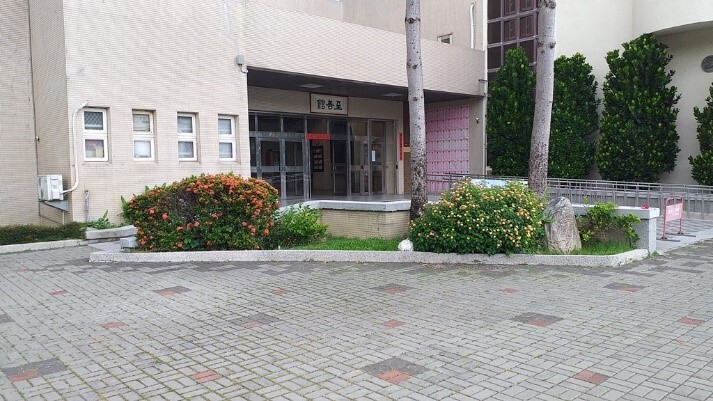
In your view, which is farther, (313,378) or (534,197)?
(534,197)

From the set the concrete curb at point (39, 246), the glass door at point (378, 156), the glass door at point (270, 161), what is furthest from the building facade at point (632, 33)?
the concrete curb at point (39, 246)

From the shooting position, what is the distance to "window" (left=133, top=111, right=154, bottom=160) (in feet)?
44.3

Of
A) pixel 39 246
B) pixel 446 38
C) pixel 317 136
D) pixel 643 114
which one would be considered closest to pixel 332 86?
pixel 317 136

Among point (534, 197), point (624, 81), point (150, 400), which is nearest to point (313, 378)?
point (150, 400)

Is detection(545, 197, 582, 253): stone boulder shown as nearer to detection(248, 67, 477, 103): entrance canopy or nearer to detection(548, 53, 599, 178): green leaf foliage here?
detection(248, 67, 477, 103): entrance canopy

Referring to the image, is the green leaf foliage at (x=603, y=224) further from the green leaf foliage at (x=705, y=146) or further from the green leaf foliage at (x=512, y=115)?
the green leaf foliage at (x=512, y=115)

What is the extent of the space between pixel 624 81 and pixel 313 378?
16.3 m

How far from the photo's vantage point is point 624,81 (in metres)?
17.5

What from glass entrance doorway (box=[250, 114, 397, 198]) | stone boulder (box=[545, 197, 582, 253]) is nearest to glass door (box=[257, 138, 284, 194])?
glass entrance doorway (box=[250, 114, 397, 198])

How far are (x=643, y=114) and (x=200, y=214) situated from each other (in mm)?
13775

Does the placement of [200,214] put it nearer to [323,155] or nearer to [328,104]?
[328,104]

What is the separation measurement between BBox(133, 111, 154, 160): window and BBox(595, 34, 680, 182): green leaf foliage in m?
13.3

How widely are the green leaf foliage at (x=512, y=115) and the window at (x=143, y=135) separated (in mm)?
11840

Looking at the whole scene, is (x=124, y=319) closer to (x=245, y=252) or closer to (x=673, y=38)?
(x=245, y=252)
